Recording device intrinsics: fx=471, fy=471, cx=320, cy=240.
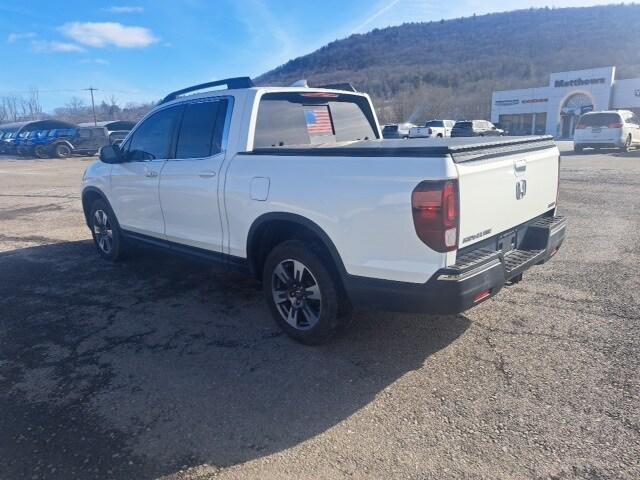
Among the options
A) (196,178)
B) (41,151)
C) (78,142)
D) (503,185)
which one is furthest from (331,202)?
(41,151)

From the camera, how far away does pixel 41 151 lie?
29.6 meters

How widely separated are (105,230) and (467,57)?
15417 centimetres

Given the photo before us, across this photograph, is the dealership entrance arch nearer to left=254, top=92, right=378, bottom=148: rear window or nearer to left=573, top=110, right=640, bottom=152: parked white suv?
left=573, top=110, right=640, bottom=152: parked white suv

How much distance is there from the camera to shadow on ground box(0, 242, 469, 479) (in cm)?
260

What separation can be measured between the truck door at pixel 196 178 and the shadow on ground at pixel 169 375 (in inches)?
30.0

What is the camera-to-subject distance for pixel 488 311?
4211 mm

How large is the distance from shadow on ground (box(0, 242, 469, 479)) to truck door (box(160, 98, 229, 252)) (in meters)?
0.76

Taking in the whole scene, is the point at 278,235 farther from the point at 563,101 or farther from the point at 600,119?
the point at 563,101

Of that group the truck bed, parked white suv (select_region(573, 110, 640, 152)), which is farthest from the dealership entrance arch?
the truck bed

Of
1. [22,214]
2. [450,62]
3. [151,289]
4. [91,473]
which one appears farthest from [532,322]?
[450,62]

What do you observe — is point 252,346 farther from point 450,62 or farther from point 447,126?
point 450,62

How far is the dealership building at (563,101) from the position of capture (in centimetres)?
4606

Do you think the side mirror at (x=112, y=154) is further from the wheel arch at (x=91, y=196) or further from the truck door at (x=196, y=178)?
the truck door at (x=196, y=178)

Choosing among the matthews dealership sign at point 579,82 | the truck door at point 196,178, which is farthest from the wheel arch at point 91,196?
the matthews dealership sign at point 579,82
